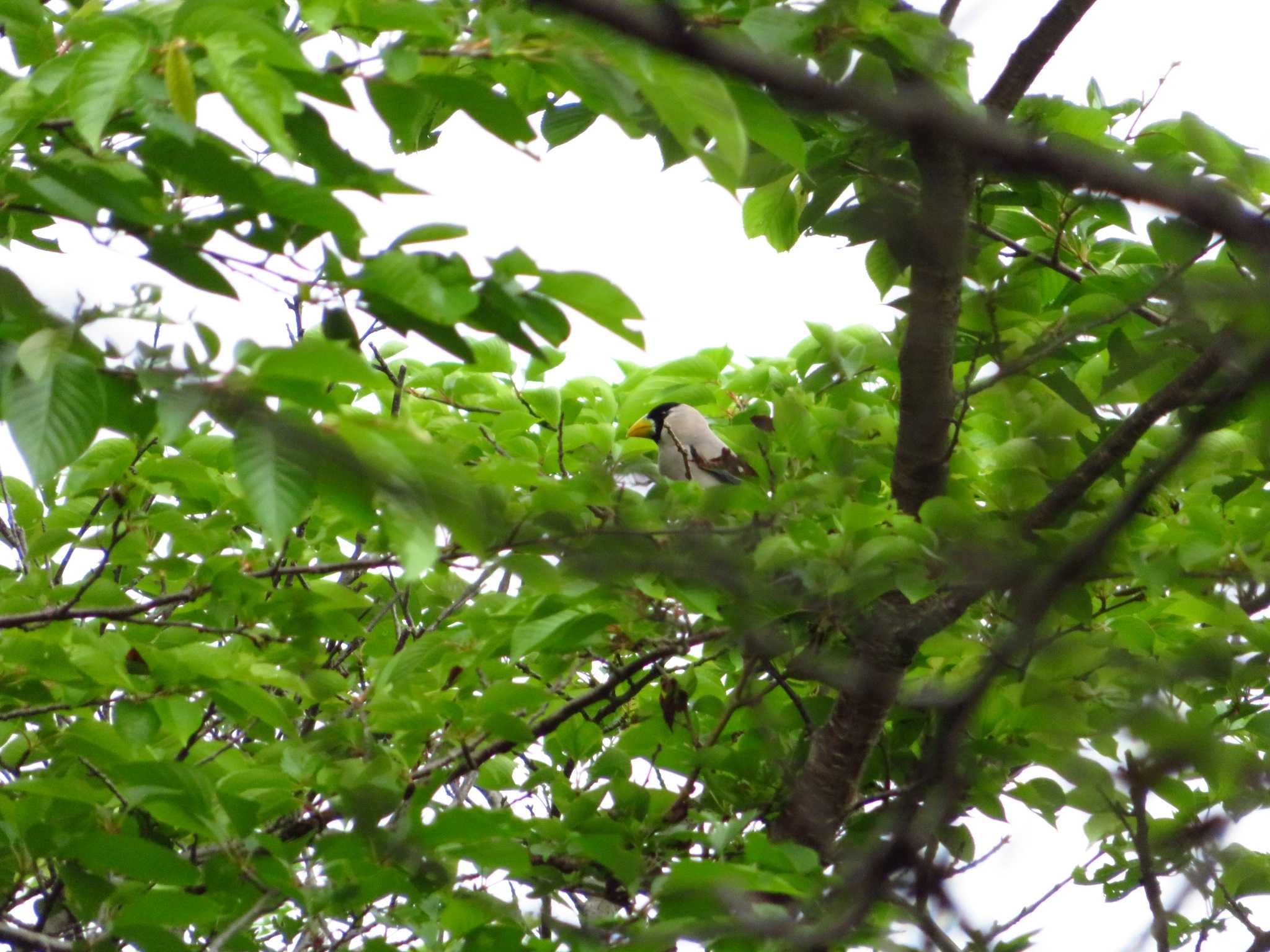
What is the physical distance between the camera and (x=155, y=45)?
1.89 metres

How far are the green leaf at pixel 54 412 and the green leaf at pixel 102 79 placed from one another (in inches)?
13.0

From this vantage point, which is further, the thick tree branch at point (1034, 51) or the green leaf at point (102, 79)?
the thick tree branch at point (1034, 51)

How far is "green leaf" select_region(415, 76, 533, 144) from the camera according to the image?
6.21ft

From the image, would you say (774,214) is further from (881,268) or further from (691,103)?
(691,103)

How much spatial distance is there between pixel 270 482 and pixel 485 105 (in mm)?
666

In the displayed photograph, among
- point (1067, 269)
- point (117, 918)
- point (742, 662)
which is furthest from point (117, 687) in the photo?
point (1067, 269)

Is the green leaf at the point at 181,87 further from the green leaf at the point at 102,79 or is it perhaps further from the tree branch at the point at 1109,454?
the tree branch at the point at 1109,454

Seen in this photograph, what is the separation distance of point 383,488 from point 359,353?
66 centimetres

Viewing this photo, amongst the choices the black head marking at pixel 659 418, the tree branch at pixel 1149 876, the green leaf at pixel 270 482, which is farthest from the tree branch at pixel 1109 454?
the black head marking at pixel 659 418

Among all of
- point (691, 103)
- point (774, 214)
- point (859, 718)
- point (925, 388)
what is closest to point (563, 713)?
point (859, 718)

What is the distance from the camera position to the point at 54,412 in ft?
5.56

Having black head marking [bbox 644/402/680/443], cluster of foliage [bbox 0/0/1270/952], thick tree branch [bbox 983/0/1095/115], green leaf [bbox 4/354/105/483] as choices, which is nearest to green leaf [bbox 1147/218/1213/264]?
cluster of foliage [bbox 0/0/1270/952]

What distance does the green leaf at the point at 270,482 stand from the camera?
162cm

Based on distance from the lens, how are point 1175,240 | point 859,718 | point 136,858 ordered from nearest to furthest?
1. point 136,858
2. point 1175,240
3. point 859,718
